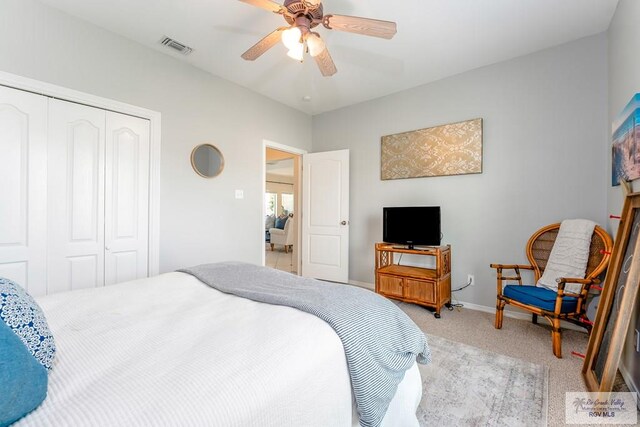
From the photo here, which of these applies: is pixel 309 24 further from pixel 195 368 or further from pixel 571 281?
pixel 571 281

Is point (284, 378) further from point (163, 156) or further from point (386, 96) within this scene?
point (386, 96)

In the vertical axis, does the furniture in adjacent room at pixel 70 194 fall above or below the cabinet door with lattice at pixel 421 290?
above

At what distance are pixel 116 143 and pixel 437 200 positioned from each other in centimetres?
334

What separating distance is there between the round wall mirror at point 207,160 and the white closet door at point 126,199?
48 cm

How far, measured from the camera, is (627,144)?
6.00 ft

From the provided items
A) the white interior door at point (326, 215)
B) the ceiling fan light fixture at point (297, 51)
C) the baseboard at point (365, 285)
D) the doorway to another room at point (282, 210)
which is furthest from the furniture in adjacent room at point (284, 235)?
the ceiling fan light fixture at point (297, 51)

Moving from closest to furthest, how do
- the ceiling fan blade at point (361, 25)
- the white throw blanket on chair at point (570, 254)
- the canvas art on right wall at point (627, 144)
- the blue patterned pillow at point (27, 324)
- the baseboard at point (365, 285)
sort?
the blue patterned pillow at point (27, 324) → the canvas art on right wall at point (627, 144) → the ceiling fan blade at point (361, 25) → the white throw blanket on chair at point (570, 254) → the baseboard at point (365, 285)

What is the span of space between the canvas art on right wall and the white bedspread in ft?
6.21

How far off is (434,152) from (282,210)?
7.77 metres

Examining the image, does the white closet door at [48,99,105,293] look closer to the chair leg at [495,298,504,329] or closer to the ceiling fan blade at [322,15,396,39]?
the ceiling fan blade at [322,15,396,39]

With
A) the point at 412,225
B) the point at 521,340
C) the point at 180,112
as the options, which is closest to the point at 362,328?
the point at 521,340

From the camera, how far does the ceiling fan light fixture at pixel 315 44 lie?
75.0 inches

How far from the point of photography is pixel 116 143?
2.54 meters

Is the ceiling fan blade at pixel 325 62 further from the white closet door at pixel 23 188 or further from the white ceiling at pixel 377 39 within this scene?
the white closet door at pixel 23 188
